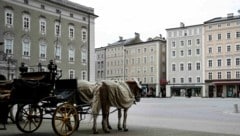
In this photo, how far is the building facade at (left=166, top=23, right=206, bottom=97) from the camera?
9412 cm

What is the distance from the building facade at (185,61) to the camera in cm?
9412


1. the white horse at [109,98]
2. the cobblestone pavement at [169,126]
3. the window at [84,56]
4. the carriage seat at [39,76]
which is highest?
the window at [84,56]

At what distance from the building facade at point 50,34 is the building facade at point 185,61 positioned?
125 feet

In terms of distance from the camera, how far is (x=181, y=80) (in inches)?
3861

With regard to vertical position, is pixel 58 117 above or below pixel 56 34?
below

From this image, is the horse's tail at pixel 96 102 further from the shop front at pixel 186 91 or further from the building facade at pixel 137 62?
the building facade at pixel 137 62

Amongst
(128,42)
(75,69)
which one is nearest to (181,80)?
(128,42)

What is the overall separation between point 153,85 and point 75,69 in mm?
47973

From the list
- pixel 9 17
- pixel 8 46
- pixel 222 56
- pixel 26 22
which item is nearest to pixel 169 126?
pixel 8 46

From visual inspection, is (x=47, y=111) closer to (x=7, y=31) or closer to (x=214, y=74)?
(x=7, y=31)

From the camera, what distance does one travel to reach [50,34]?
183 feet

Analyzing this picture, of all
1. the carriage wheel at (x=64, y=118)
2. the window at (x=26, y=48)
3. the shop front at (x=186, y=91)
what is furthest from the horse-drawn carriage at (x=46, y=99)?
the shop front at (x=186, y=91)

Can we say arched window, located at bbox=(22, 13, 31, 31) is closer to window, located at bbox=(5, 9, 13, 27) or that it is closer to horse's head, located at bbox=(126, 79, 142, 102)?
window, located at bbox=(5, 9, 13, 27)

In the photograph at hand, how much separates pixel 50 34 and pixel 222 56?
4696 cm
